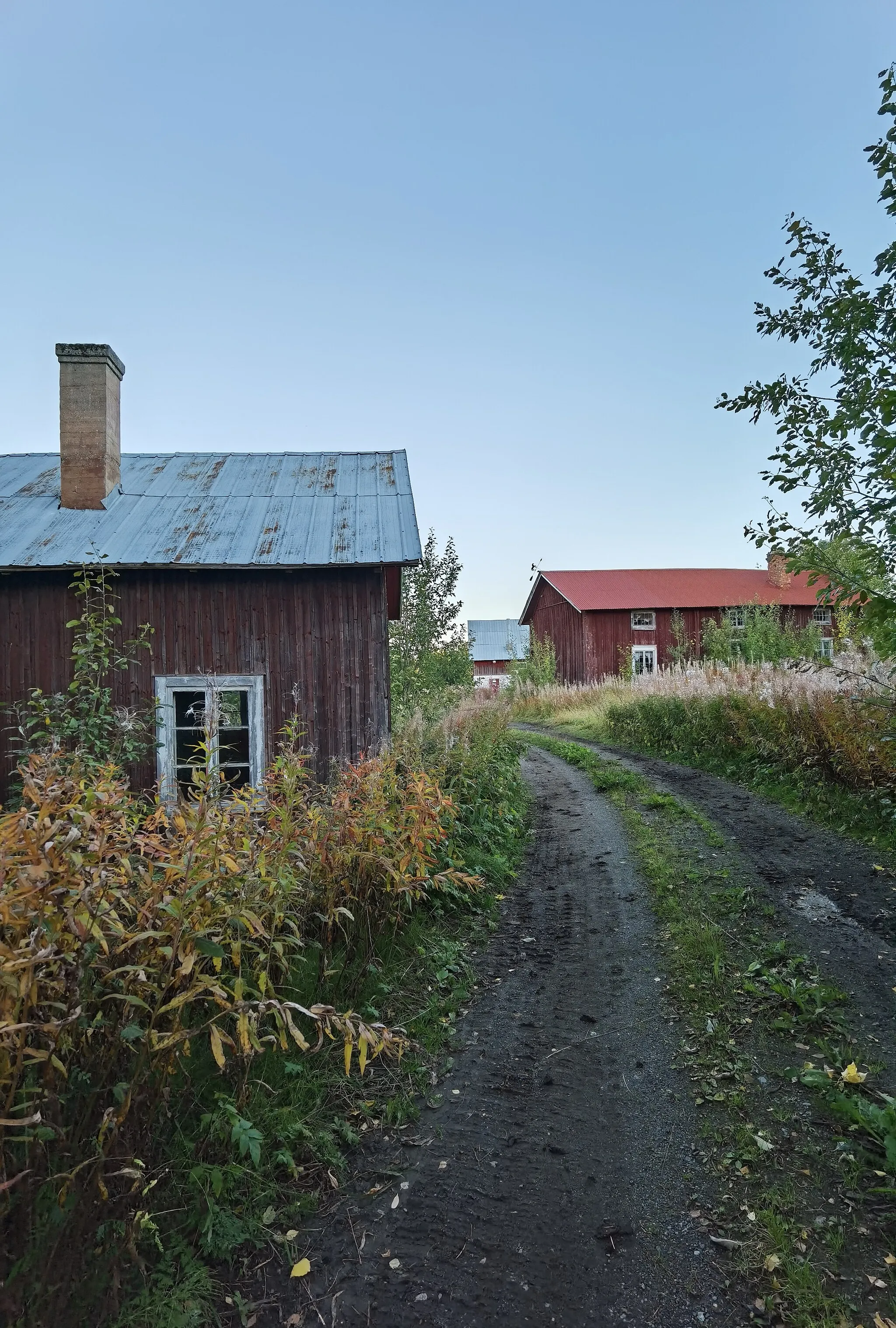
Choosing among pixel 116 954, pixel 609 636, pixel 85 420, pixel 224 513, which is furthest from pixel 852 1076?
pixel 609 636

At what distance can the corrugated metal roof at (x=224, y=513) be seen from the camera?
8.30 m

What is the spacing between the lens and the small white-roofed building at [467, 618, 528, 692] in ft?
152

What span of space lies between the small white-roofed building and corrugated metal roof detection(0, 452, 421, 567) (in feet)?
104

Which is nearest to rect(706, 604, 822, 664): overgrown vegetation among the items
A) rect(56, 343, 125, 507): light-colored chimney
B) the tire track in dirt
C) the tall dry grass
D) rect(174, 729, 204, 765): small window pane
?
the tall dry grass

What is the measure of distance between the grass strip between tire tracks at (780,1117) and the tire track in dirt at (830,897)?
12cm

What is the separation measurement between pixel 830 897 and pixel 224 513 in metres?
8.10

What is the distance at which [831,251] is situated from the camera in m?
4.73

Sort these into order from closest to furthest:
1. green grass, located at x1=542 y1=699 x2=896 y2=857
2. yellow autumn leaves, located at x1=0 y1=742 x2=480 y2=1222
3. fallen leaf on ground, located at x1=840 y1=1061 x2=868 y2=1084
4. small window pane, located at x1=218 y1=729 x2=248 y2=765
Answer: yellow autumn leaves, located at x1=0 y1=742 x2=480 y2=1222, fallen leaf on ground, located at x1=840 y1=1061 x2=868 y2=1084, green grass, located at x1=542 y1=699 x2=896 y2=857, small window pane, located at x1=218 y1=729 x2=248 y2=765

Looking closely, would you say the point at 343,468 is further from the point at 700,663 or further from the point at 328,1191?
the point at 700,663

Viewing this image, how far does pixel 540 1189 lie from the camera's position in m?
2.77

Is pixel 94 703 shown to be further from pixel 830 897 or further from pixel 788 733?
pixel 788 733

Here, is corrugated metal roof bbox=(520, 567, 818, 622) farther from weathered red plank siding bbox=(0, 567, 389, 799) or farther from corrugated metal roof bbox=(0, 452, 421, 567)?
weathered red plank siding bbox=(0, 567, 389, 799)

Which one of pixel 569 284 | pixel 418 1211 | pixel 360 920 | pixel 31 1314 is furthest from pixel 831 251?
pixel 569 284

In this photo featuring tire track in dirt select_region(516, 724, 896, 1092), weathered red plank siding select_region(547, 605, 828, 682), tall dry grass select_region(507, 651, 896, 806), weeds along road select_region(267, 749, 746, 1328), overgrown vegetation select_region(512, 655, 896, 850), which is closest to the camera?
weeds along road select_region(267, 749, 746, 1328)
